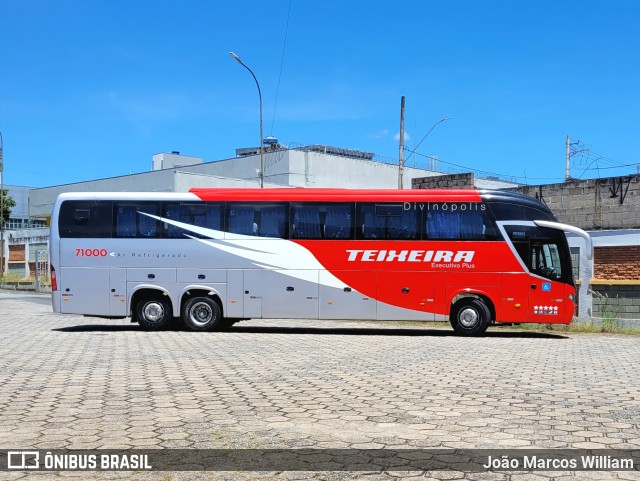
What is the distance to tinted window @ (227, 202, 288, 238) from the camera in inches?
729

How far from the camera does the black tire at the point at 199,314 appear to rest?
741 inches

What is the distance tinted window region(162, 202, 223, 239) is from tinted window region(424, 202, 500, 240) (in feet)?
18.0

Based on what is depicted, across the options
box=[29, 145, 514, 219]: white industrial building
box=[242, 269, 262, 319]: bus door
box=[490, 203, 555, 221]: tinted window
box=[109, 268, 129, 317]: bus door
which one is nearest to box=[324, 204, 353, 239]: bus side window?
box=[242, 269, 262, 319]: bus door

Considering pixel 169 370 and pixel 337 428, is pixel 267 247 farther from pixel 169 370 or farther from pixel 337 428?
pixel 337 428

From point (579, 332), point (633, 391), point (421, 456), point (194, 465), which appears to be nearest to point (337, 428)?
point (421, 456)

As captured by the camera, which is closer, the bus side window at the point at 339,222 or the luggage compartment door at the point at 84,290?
the bus side window at the point at 339,222

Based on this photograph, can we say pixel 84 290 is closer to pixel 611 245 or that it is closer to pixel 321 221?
pixel 321 221

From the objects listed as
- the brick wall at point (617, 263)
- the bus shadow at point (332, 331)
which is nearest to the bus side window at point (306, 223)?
the bus shadow at point (332, 331)

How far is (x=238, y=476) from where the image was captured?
16.0 feet

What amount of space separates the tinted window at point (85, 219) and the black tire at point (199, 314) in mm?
2873

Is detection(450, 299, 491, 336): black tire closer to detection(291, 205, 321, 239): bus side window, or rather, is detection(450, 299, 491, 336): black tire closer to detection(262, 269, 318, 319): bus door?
detection(262, 269, 318, 319): bus door

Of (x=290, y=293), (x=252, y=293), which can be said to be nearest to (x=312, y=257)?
(x=290, y=293)

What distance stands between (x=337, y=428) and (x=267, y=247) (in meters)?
12.4

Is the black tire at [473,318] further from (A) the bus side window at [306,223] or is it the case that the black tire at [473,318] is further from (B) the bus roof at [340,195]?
(A) the bus side window at [306,223]
